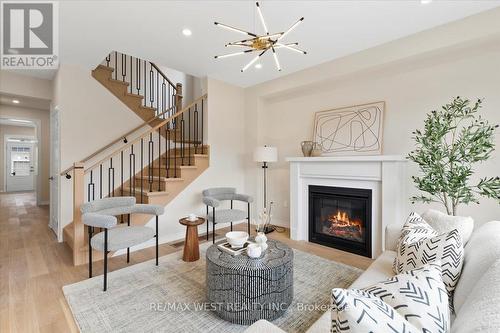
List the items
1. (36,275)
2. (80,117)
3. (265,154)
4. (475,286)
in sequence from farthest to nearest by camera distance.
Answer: (265,154), (80,117), (36,275), (475,286)

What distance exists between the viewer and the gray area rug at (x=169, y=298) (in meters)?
1.92

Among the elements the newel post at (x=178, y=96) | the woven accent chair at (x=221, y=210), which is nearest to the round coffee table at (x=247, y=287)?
the woven accent chair at (x=221, y=210)

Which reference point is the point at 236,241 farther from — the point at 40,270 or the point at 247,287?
the point at 40,270

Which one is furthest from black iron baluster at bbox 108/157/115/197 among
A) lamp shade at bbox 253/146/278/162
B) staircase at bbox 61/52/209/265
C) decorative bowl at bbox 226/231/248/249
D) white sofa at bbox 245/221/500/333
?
white sofa at bbox 245/221/500/333

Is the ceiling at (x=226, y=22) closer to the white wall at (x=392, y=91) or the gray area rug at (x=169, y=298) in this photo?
the white wall at (x=392, y=91)

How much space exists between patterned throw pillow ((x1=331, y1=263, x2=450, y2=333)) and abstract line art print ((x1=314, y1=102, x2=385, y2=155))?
8.68 feet

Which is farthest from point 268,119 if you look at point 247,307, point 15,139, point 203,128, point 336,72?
point 15,139

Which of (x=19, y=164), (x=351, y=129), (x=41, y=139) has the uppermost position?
(x=41, y=139)

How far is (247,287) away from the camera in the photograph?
1.87 meters

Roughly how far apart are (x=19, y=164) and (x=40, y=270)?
9976mm

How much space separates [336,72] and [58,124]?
4.50 metres

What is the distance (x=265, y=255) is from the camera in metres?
2.13

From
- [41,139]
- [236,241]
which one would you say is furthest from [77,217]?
[41,139]

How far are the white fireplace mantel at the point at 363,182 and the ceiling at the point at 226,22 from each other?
1.52 m
